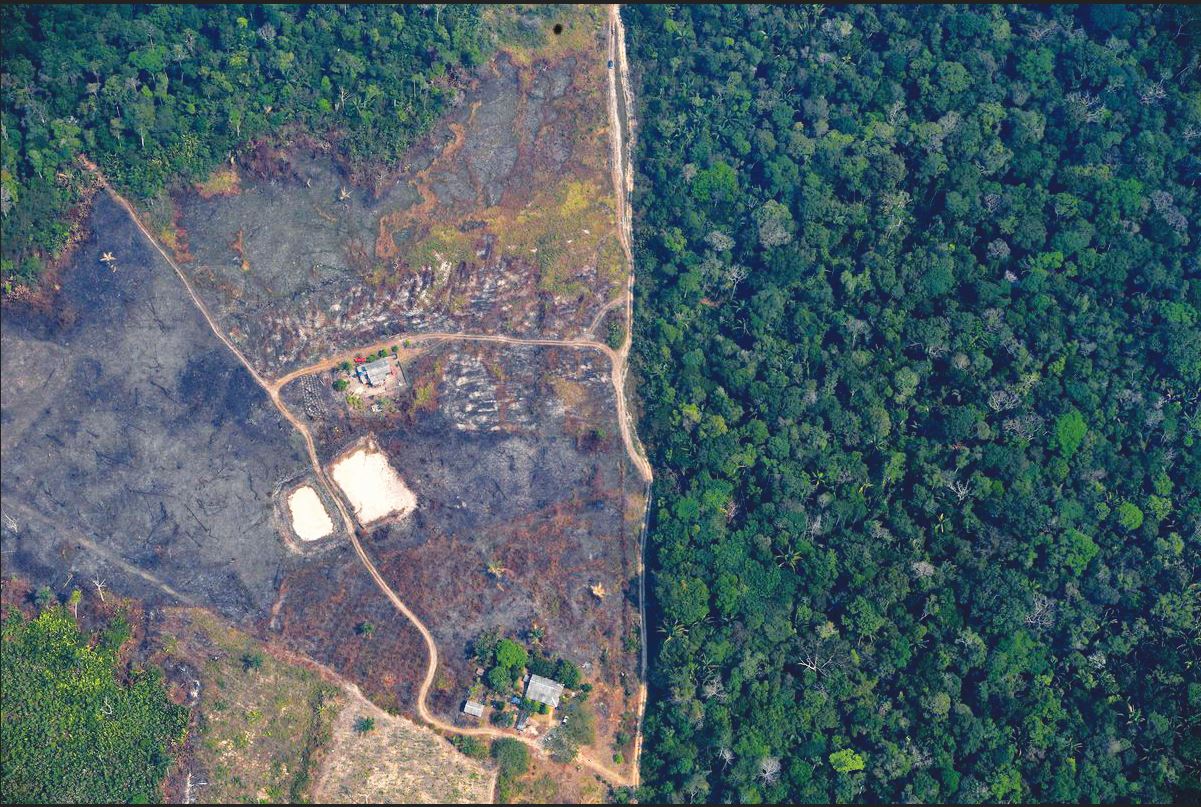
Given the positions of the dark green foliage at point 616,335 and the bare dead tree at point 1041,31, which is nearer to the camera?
the dark green foliage at point 616,335

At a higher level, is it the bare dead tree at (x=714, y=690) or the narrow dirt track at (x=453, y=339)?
the narrow dirt track at (x=453, y=339)

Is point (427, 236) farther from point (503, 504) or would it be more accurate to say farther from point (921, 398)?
point (921, 398)

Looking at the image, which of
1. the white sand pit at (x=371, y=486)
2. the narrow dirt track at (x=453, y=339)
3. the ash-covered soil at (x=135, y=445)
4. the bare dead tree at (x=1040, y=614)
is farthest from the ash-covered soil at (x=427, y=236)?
the bare dead tree at (x=1040, y=614)

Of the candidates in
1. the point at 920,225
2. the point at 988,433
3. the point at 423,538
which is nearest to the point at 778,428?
the point at 988,433

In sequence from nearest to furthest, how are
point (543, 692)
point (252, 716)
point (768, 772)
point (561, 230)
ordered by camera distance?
point (768, 772) → point (252, 716) → point (543, 692) → point (561, 230)

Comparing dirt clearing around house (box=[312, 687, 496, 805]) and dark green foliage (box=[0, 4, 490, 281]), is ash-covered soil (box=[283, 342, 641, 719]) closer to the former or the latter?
dirt clearing around house (box=[312, 687, 496, 805])

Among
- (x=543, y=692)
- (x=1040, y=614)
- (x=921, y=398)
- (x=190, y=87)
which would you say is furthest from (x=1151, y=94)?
(x=190, y=87)

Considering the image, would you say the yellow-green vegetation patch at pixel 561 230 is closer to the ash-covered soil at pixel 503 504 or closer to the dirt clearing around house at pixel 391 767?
the ash-covered soil at pixel 503 504

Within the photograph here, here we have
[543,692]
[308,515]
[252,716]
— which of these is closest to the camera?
[252,716]
